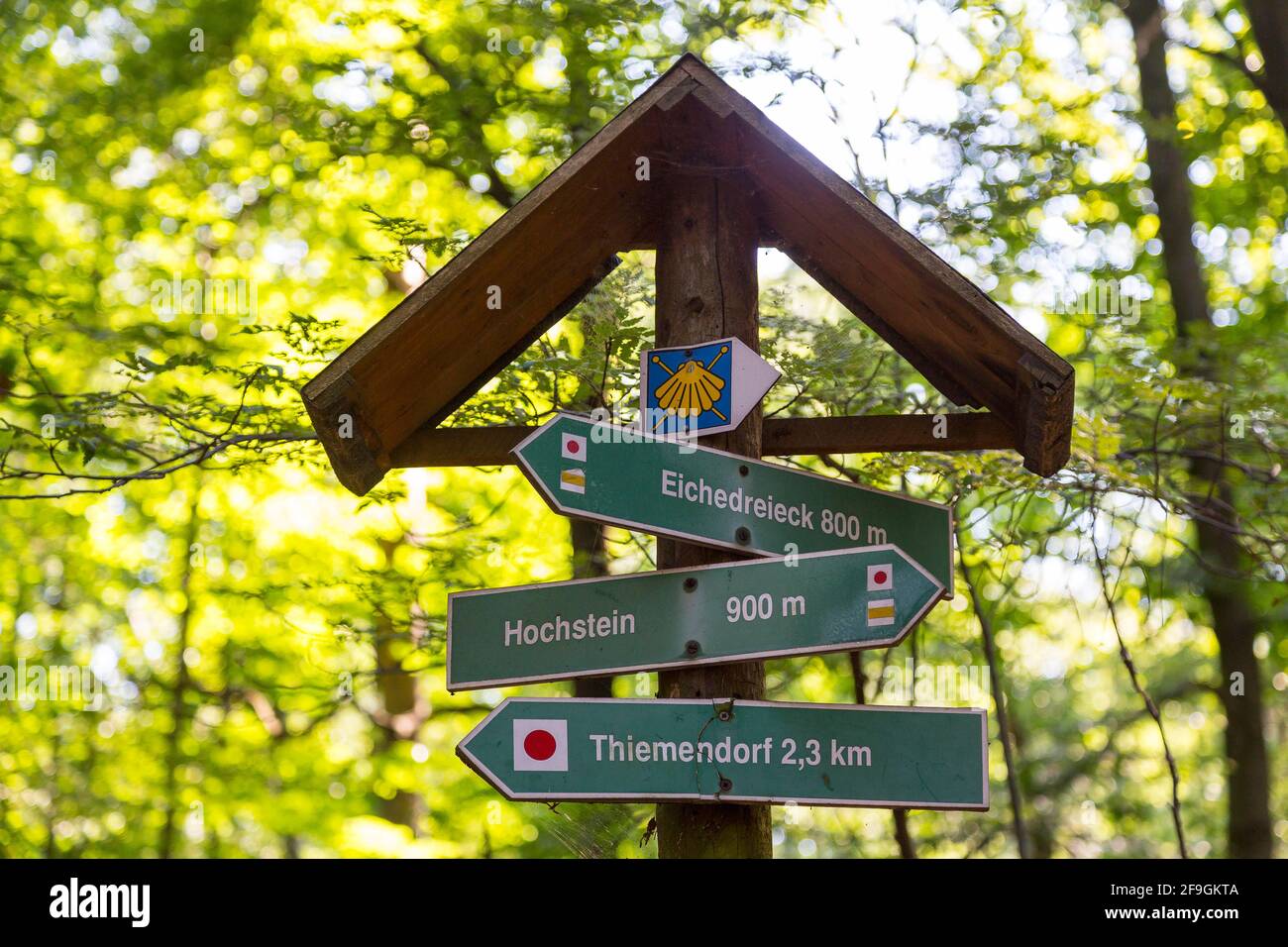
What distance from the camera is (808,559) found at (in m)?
3.00

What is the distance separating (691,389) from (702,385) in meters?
0.04

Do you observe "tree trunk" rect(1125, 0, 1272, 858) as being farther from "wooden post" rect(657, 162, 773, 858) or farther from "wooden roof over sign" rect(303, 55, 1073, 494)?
"wooden post" rect(657, 162, 773, 858)

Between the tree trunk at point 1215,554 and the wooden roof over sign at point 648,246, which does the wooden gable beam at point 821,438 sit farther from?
the tree trunk at point 1215,554

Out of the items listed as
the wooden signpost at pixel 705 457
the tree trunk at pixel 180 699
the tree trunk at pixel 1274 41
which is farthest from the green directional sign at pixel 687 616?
the tree trunk at pixel 180 699

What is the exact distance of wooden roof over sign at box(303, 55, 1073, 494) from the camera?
3.27 m

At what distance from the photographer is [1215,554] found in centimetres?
945

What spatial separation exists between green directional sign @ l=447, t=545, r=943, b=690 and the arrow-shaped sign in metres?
0.48

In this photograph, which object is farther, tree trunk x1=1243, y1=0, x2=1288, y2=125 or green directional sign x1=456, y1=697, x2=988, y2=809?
tree trunk x1=1243, y1=0, x2=1288, y2=125

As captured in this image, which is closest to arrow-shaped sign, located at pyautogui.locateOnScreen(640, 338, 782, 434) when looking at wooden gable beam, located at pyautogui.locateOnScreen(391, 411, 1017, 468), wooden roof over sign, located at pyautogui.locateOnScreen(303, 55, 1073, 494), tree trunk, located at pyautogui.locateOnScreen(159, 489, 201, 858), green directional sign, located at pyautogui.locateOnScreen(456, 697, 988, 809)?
wooden gable beam, located at pyautogui.locateOnScreen(391, 411, 1017, 468)

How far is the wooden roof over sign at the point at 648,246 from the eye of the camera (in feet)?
10.7
